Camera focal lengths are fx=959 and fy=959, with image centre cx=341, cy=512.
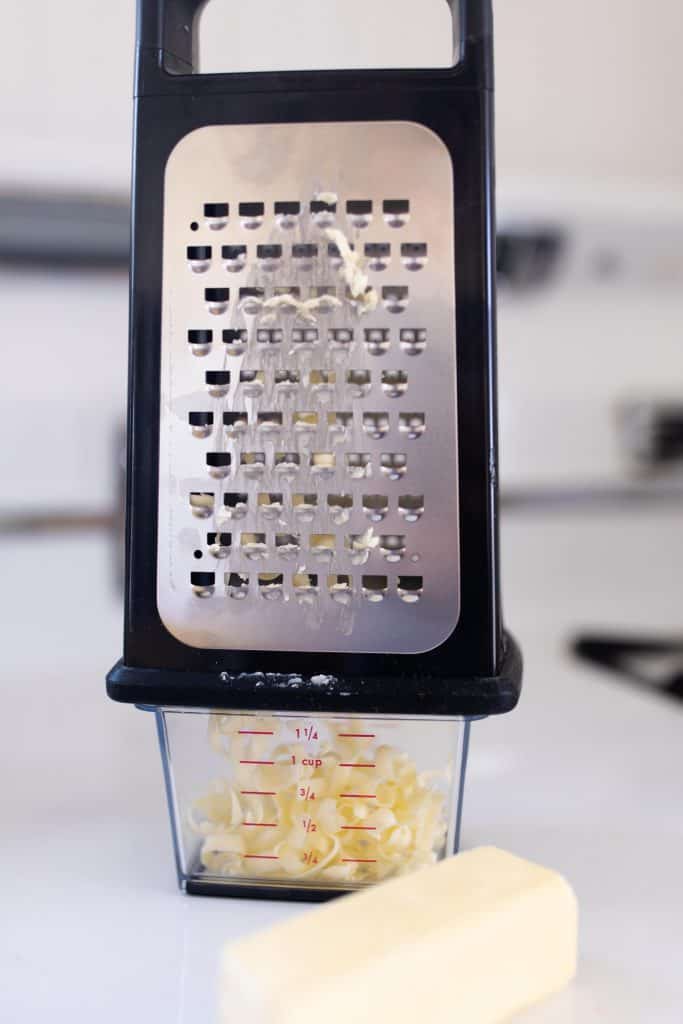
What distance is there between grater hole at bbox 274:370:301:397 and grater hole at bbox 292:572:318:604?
94mm

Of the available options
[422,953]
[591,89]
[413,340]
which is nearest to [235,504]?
[413,340]

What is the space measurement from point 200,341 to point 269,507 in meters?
0.09

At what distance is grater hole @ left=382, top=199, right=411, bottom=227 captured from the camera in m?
0.49

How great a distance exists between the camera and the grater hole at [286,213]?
1.62 ft

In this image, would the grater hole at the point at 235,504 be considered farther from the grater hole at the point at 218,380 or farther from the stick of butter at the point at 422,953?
the stick of butter at the point at 422,953

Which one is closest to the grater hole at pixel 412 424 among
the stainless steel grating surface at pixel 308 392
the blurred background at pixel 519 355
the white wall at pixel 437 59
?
the stainless steel grating surface at pixel 308 392

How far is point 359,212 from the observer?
492 millimetres

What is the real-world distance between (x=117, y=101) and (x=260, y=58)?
21 centimetres

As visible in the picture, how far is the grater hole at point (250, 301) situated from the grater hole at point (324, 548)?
123mm

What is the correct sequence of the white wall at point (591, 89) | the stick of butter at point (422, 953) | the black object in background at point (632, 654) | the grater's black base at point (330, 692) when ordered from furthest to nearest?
the white wall at point (591, 89), the black object in background at point (632, 654), the grater's black base at point (330, 692), the stick of butter at point (422, 953)

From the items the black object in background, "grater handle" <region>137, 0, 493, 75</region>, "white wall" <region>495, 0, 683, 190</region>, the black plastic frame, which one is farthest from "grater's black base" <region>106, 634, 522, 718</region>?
"white wall" <region>495, 0, 683, 190</region>

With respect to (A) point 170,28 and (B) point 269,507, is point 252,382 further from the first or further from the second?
(A) point 170,28

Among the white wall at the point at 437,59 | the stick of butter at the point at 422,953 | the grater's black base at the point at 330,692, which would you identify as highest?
the white wall at the point at 437,59

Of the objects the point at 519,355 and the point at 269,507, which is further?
the point at 519,355
